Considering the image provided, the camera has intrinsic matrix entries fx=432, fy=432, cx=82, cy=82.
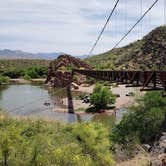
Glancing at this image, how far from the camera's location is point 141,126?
117 ft

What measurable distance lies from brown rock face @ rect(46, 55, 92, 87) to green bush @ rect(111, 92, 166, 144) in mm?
73174

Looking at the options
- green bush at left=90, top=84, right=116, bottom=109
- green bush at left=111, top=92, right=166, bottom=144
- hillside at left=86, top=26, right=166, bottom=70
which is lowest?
green bush at left=90, top=84, right=116, bottom=109

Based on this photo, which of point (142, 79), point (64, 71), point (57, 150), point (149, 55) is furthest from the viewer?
point (149, 55)

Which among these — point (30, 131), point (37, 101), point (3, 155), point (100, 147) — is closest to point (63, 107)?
point (37, 101)

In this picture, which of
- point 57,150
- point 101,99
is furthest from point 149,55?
point 57,150

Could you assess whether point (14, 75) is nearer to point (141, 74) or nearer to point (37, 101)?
point (37, 101)

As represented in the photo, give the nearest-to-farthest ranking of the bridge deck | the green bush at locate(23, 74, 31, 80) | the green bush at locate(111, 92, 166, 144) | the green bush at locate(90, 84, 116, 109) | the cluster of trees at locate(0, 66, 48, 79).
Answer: the bridge deck
the green bush at locate(111, 92, 166, 144)
the green bush at locate(90, 84, 116, 109)
the green bush at locate(23, 74, 31, 80)
the cluster of trees at locate(0, 66, 48, 79)

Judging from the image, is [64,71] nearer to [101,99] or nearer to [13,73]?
[13,73]

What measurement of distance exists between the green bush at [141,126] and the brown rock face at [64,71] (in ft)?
240

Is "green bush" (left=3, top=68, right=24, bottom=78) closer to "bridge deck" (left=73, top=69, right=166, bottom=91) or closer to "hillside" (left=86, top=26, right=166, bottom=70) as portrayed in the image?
"hillside" (left=86, top=26, right=166, bottom=70)

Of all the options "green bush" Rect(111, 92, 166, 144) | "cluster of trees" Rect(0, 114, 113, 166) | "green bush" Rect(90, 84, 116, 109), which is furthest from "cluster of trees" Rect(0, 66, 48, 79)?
"cluster of trees" Rect(0, 114, 113, 166)

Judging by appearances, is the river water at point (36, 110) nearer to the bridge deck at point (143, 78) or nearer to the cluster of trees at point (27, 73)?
Answer: the bridge deck at point (143, 78)

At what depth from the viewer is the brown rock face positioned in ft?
374

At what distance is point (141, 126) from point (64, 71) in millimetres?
81308
